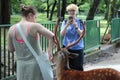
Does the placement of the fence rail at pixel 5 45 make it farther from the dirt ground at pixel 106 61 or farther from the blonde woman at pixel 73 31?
the blonde woman at pixel 73 31

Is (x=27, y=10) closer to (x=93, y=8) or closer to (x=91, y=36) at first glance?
(x=91, y=36)

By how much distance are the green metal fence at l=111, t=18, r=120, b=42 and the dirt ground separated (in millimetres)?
1356

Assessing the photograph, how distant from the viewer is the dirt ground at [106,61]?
484 inches

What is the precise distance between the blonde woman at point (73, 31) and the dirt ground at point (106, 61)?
4426 millimetres

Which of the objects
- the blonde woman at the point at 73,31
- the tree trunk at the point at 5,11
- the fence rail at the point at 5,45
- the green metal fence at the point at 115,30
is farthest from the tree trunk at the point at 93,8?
the blonde woman at the point at 73,31

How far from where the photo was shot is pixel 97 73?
6258mm

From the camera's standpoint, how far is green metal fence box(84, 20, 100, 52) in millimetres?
13566

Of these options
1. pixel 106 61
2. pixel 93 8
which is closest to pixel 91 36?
pixel 106 61

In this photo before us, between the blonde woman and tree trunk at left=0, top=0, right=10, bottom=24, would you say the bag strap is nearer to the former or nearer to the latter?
the blonde woman

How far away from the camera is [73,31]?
289 inches

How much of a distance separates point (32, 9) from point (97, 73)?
179 centimetres

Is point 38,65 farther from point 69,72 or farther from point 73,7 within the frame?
point 73,7

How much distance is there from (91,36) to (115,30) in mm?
4006

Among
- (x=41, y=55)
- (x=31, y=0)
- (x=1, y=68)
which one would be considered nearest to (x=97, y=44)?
(x=1, y=68)
